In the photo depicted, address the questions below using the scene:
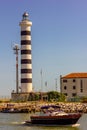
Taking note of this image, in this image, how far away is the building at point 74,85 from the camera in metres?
111

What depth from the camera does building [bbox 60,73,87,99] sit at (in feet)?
365

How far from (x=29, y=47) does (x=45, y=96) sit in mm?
12713

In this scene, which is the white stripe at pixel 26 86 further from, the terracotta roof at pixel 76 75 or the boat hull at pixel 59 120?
the boat hull at pixel 59 120

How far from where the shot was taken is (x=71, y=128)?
2159 inches

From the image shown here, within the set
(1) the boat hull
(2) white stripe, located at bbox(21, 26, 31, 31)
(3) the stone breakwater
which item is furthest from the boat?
(2) white stripe, located at bbox(21, 26, 31, 31)

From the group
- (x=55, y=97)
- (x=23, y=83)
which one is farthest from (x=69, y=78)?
(x=23, y=83)

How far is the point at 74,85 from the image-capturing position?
11238cm

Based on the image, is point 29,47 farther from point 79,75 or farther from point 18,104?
point 79,75

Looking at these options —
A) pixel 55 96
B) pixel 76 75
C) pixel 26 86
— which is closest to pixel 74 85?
pixel 76 75

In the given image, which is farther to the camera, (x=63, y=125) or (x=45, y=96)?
(x=45, y=96)

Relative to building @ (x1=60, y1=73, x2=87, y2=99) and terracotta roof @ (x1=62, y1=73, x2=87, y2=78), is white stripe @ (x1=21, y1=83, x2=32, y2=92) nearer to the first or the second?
building @ (x1=60, y1=73, x2=87, y2=99)

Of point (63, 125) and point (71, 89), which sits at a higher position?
point (71, 89)

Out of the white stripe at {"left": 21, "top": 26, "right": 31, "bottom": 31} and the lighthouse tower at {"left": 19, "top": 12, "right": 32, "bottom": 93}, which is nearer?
Result: the lighthouse tower at {"left": 19, "top": 12, "right": 32, "bottom": 93}

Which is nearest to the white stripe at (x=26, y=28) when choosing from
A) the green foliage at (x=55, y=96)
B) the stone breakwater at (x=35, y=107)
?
the green foliage at (x=55, y=96)
